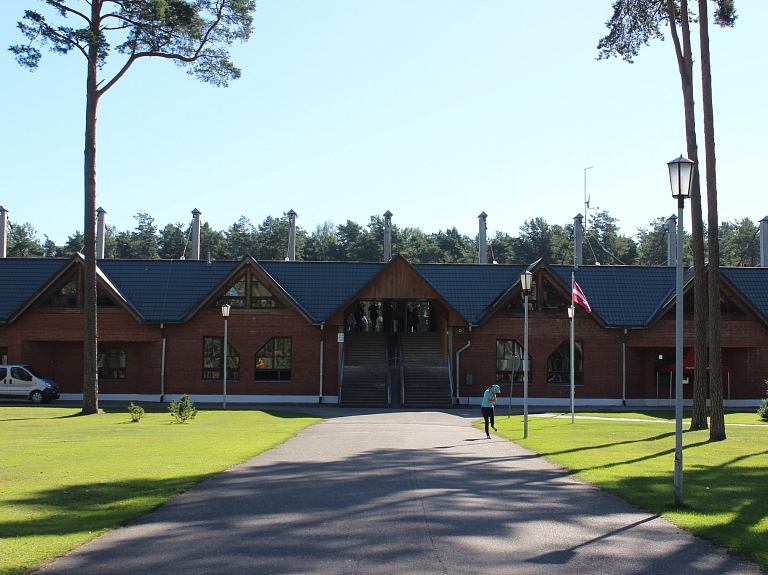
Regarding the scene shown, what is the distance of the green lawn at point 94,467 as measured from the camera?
26.6 feet

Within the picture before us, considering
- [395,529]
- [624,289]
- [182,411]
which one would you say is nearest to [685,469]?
[395,529]

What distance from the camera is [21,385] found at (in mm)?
32719

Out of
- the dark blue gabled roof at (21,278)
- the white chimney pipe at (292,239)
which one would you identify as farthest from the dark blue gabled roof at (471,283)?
the dark blue gabled roof at (21,278)

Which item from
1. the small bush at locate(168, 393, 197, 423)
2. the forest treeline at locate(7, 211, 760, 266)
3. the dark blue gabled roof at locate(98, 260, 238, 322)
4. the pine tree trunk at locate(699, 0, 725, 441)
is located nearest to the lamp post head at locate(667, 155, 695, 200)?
the pine tree trunk at locate(699, 0, 725, 441)

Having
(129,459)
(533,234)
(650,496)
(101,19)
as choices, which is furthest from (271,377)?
(533,234)

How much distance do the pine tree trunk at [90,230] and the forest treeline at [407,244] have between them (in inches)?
2595

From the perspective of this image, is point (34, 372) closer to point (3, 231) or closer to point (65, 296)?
point (65, 296)

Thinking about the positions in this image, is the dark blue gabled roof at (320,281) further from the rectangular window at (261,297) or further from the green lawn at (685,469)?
the green lawn at (685,469)

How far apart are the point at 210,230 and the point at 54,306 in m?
77.1

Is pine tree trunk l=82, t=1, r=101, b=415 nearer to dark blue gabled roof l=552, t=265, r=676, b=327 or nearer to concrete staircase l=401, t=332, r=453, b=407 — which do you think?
concrete staircase l=401, t=332, r=453, b=407

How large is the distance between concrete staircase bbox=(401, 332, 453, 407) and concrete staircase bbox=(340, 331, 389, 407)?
1.05 m

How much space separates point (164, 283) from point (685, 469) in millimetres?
28123

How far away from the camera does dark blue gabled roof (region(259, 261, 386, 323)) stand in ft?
118

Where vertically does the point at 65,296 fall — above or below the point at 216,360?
above
